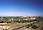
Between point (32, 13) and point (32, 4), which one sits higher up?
point (32, 4)

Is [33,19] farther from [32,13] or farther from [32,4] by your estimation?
[32,4]

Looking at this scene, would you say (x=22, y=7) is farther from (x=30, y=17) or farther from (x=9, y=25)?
(x=9, y=25)

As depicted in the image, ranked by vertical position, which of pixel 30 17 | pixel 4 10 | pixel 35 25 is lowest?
pixel 35 25

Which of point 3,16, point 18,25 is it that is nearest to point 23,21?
point 18,25

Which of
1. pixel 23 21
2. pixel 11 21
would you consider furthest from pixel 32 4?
pixel 11 21

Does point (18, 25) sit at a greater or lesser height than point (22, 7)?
lesser

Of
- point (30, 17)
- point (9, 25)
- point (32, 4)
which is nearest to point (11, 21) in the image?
point (9, 25)

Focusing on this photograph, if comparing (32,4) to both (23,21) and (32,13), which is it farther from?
(23,21)
